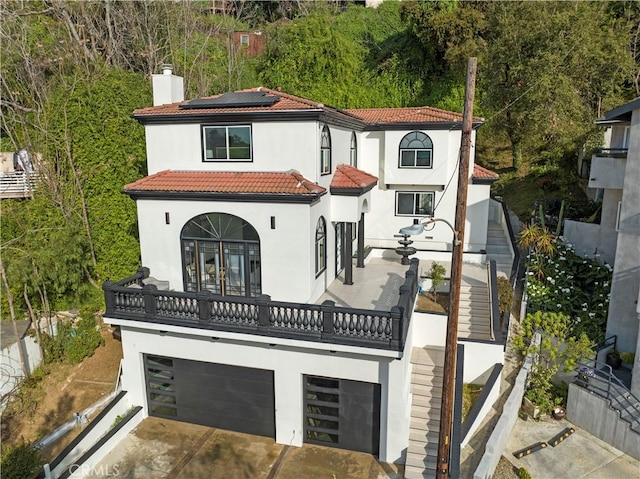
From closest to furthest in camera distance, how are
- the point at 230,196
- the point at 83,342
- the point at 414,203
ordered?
the point at 230,196 → the point at 83,342 → the point at 414,203

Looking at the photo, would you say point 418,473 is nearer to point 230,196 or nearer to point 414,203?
point 230,196

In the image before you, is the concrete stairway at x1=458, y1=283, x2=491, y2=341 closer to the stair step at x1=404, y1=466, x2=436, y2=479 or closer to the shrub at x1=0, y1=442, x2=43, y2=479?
the stair step at x1=404, y1=466, x2=436, y2=479

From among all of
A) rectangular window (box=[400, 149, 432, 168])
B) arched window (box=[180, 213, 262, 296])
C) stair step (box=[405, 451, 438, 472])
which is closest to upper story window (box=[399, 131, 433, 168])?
rectangular window (box=[400, 149, 432, 168])

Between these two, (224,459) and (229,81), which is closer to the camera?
(224,459)

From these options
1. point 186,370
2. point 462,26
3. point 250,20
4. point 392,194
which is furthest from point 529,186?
point 250,20

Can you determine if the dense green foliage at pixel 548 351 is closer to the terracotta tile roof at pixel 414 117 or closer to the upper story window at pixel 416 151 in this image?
the upper story window at pixel 416 151

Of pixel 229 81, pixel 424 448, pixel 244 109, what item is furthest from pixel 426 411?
pixel 229 81

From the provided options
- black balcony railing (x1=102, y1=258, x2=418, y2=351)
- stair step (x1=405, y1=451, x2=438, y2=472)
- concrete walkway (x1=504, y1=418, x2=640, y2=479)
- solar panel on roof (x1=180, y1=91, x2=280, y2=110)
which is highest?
solar panel on roof (x1=180, y1=91, x2=280, y2=110)

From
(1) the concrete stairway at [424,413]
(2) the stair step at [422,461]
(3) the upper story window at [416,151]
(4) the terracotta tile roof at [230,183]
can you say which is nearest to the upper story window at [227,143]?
(4) the terracotta tile roof at [230,183]
